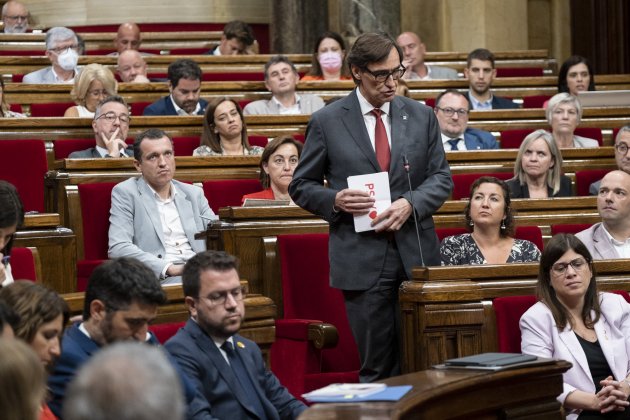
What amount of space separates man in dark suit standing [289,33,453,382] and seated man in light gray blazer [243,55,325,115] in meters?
3.16

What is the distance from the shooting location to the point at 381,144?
11.8ft

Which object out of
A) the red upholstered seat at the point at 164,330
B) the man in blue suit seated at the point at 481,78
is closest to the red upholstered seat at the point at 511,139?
the man in blue suit seated at the point at 481,78

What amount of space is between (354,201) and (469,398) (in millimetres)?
744

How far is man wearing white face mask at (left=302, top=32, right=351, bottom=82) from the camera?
764 centimetres

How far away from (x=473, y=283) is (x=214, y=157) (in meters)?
1.88

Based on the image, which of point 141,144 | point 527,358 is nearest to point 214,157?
point 141,144

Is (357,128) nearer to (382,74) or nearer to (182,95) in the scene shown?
(382,74)

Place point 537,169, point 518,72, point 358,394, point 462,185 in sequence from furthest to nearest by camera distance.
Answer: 1. point 518,72
2. point 462,185
3. point 537,169
4. point 358,394

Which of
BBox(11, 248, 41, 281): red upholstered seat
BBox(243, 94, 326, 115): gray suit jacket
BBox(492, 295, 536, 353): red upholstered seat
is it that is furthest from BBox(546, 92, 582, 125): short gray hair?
BBox(11, 248, 41, 281): red upholstered seat

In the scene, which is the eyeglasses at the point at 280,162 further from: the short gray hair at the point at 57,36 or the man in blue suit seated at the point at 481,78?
the short gray hair at the point at 57,36

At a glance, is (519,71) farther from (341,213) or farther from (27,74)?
(341,213)

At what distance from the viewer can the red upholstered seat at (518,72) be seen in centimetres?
862

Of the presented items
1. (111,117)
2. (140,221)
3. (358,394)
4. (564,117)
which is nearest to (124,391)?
(358,394)

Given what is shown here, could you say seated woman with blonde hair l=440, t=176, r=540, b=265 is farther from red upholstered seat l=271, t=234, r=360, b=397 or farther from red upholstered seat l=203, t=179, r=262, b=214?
red upholstered seat l=203, t=179, r=262, b=214
